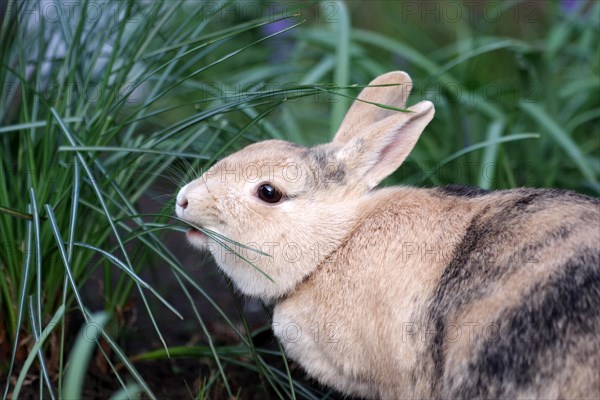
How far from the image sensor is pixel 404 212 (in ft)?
10.1

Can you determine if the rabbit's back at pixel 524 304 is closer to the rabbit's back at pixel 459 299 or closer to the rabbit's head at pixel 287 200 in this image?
the rabbit's back at pixel 459 299

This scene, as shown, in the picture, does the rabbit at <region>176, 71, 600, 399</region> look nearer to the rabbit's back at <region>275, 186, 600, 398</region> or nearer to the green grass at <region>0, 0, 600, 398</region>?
the rabbit's back at <region>275, 186, 600, 398</region>

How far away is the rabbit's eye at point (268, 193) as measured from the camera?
3.09m

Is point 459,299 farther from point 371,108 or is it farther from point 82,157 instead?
point 82,157

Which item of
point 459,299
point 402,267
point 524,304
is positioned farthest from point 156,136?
point 524,304

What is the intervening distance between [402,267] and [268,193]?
575mm

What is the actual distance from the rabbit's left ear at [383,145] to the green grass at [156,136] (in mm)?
187

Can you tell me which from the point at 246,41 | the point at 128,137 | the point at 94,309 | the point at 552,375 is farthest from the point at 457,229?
the point at 246,41

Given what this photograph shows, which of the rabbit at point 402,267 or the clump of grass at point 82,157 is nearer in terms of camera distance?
the rabbit at point 402,267

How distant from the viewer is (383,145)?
316cm

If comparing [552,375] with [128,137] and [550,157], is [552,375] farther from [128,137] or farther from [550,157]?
[550,157]

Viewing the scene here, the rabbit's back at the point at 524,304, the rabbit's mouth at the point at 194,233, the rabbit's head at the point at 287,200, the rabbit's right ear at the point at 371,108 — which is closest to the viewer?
the rabbit's back at the point at 524,304

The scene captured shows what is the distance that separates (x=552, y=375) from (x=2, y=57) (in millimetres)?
2628

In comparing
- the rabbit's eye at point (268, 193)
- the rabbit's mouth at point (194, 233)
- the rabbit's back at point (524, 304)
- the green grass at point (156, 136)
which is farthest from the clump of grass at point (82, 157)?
the rabbit's back at point (524, 304)
